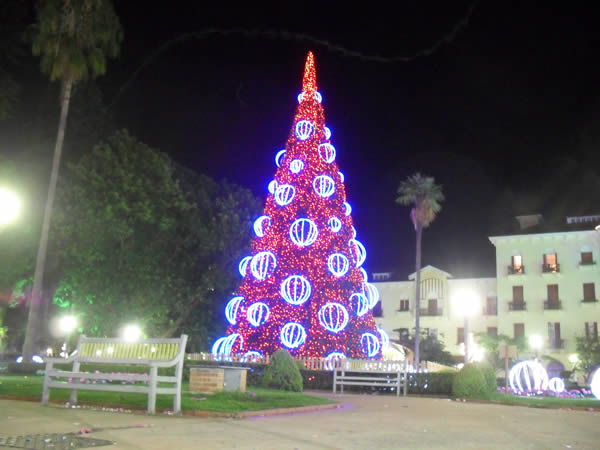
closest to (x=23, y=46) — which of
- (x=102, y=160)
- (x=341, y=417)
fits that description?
(x=102, y=160)

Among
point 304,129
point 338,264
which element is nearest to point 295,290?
point 338,264

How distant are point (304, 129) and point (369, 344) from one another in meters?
9.68

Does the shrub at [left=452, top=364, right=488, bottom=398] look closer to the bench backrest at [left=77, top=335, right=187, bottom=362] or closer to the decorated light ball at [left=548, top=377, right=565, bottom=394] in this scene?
the decorated light ball at [left=548, top=377, right=565, bottom=394]

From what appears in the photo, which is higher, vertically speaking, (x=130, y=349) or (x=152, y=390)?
(x=130, y=349)

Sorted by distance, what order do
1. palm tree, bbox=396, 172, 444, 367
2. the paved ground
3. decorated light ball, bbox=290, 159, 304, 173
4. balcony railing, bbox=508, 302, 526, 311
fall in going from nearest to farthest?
the paved ground < decorated light ball, bbox=290, 159, 304, 173 < palm tree, bbox=396, 172, 444, 367 < balcony railing, bbox=508, 302, 526, 311

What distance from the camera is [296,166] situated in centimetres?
2548

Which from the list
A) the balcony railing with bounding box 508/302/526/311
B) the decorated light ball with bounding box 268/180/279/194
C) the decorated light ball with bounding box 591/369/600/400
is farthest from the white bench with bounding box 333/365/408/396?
the balcony railing with bounding box 508/302/526/311

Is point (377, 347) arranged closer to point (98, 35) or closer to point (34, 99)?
point (98, 35)

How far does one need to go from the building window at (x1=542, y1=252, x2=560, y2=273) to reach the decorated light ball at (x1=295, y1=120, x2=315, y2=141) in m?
29.4

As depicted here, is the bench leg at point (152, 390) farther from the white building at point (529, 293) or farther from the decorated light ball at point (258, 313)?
the white building at point (529, 293)

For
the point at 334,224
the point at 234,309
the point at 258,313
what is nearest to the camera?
the point at 258,313

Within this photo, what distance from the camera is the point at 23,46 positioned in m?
26.4

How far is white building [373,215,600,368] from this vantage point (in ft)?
150

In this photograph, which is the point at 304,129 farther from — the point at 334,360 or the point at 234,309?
the point at 334,360
